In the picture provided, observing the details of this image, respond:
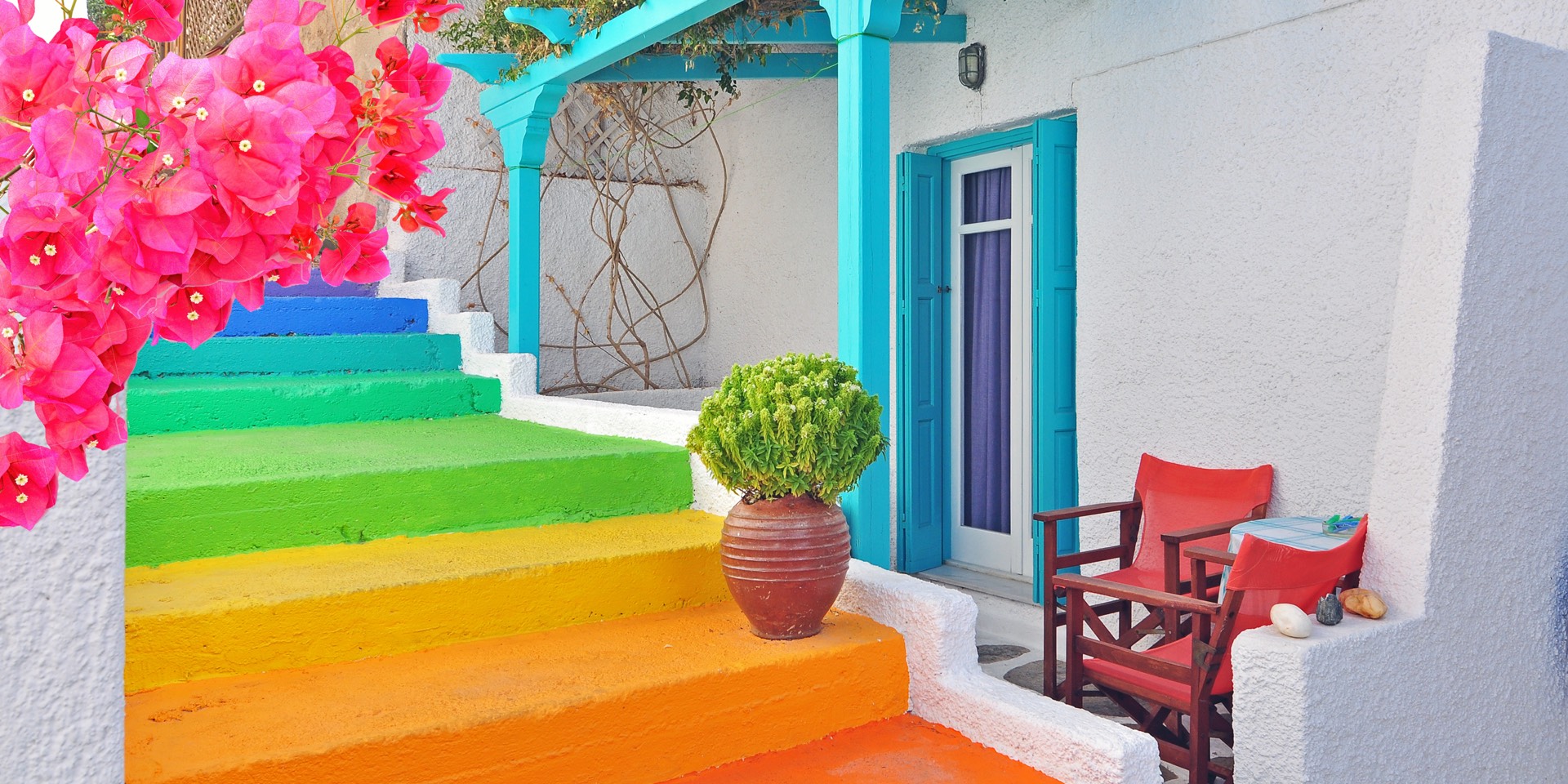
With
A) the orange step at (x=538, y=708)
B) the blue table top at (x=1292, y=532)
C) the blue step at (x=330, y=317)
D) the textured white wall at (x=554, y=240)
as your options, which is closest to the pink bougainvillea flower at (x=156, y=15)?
the orange step at (x=538, y=708)

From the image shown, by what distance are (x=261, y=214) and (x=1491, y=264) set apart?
10.1ft

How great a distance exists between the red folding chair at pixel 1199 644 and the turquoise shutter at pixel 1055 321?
1580 mm

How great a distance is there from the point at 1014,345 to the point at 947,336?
495 mm

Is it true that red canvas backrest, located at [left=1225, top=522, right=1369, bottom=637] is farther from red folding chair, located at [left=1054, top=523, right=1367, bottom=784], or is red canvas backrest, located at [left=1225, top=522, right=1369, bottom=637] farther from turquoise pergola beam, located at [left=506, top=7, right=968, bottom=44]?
turquoise pergola beam, located at [left=506, top=7, right=968, bottom=44]

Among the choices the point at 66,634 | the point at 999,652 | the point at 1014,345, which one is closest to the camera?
the point at 66,634

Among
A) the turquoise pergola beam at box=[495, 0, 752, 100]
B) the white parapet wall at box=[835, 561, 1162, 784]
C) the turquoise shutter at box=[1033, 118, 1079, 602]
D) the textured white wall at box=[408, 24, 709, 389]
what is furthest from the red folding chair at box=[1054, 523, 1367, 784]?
the textured white wall at box=[408, 24, 709, 389]

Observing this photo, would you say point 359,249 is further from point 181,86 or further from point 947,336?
point 947,336

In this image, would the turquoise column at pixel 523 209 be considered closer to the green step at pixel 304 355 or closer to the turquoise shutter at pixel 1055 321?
the green step at pixel 304 355

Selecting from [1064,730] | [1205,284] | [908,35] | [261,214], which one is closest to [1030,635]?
[1205,284]

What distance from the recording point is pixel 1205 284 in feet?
13.8

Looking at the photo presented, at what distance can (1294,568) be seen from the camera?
276 cm

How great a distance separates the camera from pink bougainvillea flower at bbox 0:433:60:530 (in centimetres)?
63

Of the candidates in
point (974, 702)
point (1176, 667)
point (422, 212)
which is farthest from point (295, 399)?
point (422, 212)

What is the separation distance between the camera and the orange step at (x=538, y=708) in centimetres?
194
